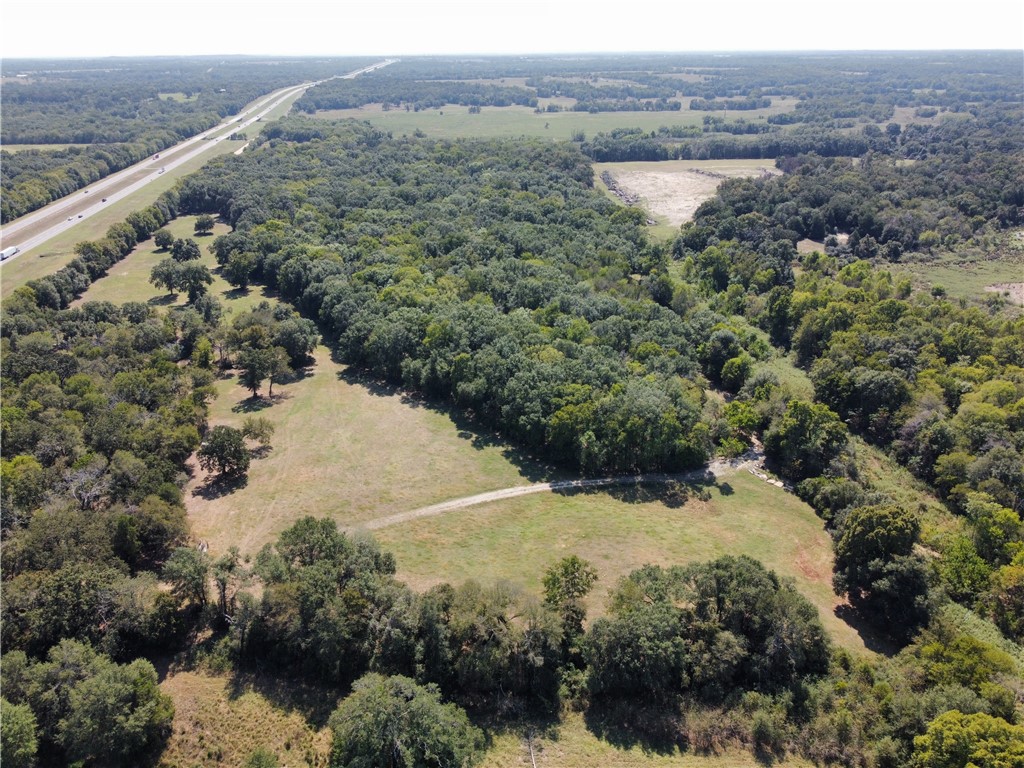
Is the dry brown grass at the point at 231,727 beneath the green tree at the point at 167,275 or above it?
beneath

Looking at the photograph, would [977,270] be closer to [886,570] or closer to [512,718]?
[886,570]

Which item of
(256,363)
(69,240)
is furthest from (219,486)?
(69,240)

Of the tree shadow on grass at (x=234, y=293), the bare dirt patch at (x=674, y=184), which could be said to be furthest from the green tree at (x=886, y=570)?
the bare dirt patch at (x=674, y=184)

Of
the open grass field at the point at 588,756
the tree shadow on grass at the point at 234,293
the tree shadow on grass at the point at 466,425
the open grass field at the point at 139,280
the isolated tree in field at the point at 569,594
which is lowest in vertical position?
the tree shadow on grass at the point at 466,425

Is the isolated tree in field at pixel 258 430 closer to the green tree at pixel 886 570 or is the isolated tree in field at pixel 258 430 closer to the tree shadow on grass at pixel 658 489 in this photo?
the tree shadow on grass at pixel 658 489

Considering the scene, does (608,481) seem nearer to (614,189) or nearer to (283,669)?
(283,669)

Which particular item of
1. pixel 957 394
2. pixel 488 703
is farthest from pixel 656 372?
pixel 488 703

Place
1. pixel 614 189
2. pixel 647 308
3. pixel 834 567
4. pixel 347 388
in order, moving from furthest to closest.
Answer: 1. pixel 614 189
2. pixel 647 308
3. pixel 347 388
4. pixel 834 567
